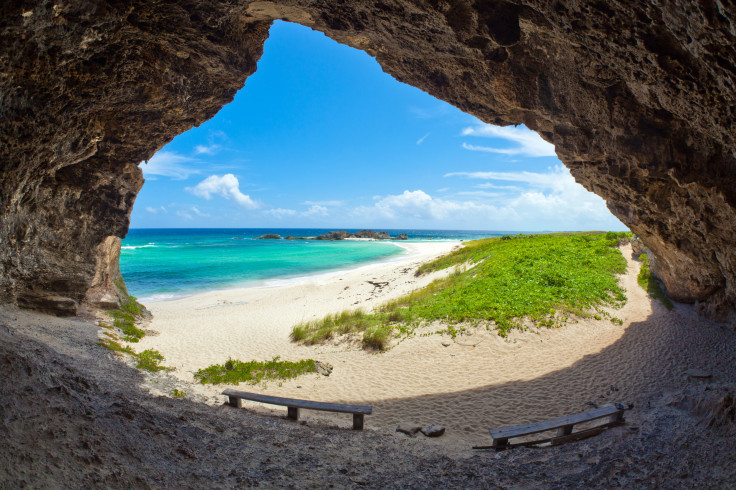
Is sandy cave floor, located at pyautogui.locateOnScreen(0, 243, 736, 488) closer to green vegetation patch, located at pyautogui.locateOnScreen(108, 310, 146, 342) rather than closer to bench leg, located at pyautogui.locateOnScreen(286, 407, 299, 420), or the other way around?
bench leg, located at pyautogui.locateOnScreen(286, 407, 299, 420)

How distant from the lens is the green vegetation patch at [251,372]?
9734 millimetres

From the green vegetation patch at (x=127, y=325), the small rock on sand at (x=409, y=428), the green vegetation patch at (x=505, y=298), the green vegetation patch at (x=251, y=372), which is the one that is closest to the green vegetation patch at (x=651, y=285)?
the green vegetation patch at (x=505, y=298)

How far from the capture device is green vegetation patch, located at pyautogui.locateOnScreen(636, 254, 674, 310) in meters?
13.8

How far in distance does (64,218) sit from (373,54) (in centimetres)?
1295

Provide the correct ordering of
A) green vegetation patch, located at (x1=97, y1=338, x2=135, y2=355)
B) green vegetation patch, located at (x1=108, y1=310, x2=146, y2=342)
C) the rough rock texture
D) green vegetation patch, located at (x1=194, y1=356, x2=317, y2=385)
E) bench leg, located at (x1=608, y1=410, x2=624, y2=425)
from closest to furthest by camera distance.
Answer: the rough rock texture, bench leg, located at (x1=608, y1=410, x2=624, y2=425), green vegetation patch, located at (x1=194, y1=356, x2=317, y2=385), green vegetation patch, located at (x1=97, y1=338, x2=135, y2=355), green vegetation patch, located at (x1=108, y1=310, x2=146, y2=342)

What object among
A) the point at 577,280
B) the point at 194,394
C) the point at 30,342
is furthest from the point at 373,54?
the point at 577,280

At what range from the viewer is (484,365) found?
34.9 ft

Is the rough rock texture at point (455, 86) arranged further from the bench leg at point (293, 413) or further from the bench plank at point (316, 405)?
the bench leg at point (293, 413)

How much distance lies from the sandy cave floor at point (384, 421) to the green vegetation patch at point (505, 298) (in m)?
2.35

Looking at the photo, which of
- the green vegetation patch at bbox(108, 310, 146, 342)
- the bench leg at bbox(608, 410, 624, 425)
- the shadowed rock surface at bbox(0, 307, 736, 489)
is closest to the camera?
the shadowed rock surface at bbox(0, 307, 736, 489)

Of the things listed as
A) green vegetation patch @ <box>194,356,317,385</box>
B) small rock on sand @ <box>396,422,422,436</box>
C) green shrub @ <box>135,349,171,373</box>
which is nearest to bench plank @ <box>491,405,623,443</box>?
small rock on sand @ <box>396,422,422,436</box>

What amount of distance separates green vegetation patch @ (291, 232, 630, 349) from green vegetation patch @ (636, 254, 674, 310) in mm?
1076

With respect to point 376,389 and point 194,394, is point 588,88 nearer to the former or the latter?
point 376,389

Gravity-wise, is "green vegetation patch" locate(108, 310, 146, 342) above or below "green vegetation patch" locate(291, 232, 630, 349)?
below
